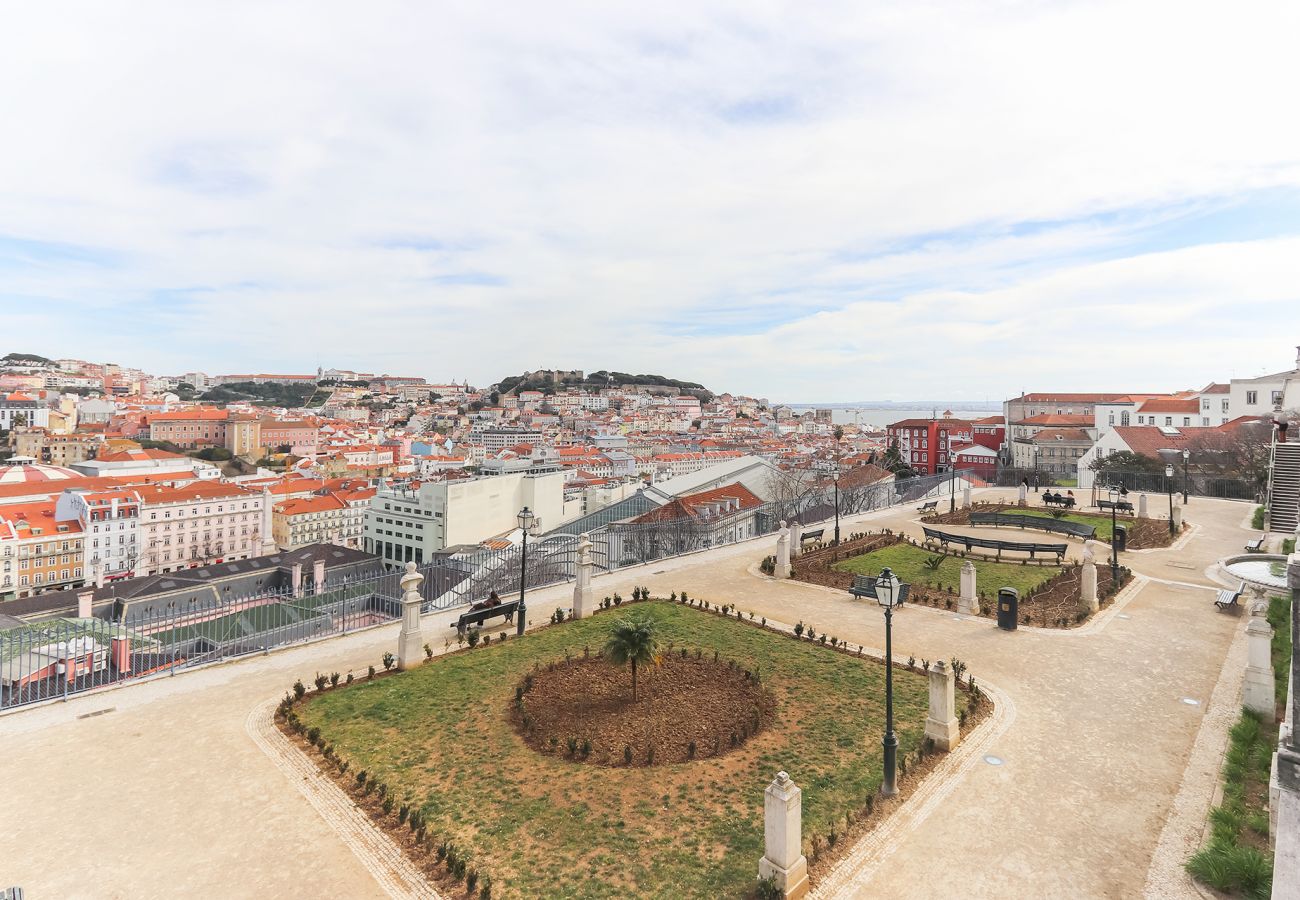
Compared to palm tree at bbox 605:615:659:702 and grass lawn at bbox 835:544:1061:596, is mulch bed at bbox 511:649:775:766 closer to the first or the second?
palm tree at bbox 605:615:659:702

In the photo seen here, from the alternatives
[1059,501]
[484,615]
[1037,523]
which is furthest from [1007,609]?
[1059,501]

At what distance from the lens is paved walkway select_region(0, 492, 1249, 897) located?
19.4 ft

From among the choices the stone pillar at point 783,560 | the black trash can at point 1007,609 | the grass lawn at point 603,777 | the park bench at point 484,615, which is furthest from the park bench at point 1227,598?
the park bench at point 484,615

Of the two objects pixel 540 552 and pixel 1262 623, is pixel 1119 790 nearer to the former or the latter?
pixel 1262 623

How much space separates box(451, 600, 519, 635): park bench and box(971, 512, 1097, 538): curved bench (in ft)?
61.2

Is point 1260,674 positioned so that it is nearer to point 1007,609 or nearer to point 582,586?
point 1007,609

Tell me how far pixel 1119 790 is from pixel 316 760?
10182 mm

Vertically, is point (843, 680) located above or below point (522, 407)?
below

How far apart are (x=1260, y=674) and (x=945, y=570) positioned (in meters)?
9.37

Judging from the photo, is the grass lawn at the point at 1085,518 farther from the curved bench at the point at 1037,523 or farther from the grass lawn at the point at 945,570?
the grass lawn at the point at 945,570

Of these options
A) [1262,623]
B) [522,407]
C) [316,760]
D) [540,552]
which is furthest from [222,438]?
[1262,623]

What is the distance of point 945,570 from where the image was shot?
18.1 m

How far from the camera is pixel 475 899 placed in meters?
5.56

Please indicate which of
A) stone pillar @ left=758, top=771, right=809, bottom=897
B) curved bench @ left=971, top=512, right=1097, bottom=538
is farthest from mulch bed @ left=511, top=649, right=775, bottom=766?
curved bench @ left=971, top=512, right=1097, bottom=538
